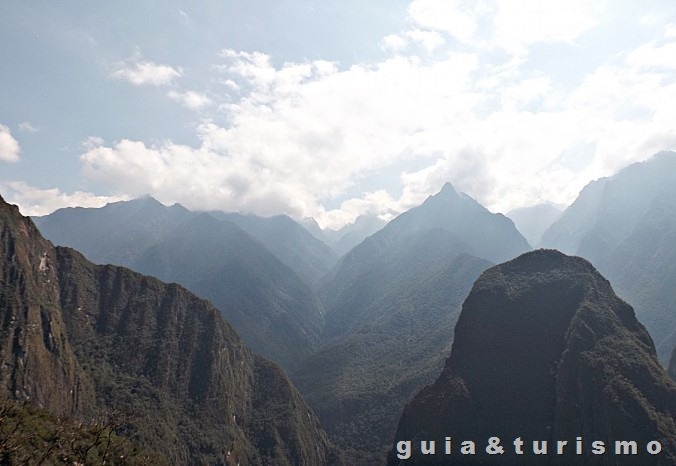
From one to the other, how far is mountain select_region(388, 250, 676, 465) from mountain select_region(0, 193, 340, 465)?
6952 cm

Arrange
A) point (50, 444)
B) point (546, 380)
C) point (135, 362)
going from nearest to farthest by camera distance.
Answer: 1. point (50, 444)
2. point (546, 380)
3. point (135, 362)

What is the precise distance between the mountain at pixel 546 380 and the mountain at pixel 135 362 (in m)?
69.5

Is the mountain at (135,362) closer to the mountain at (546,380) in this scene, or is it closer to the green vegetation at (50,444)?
the green vegetation at (50,444)

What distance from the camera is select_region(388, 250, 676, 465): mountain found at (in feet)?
322

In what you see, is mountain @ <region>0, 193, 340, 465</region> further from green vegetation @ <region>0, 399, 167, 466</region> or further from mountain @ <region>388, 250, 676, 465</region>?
mountain @ <region>388, 250, 676, 465</region>

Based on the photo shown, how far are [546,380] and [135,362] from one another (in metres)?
129

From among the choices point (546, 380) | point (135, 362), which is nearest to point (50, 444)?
point (546, 380)

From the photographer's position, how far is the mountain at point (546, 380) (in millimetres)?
→ 98000

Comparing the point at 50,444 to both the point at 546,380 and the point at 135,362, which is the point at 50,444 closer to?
the point at 546,380

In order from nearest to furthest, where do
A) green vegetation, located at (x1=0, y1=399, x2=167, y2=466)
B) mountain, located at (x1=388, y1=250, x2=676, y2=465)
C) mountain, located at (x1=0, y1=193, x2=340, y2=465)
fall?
green vegetation, located at (x1=0, y1=399, x2=167, y2=466), mountain, located at (x1=388, y1=250, x2=676, y2=465), mountain, located at (x1=0, y1=193, x2=340, y2=465)

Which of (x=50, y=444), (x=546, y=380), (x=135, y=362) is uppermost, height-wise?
(x=135, y=362)

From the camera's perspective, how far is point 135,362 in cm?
15825

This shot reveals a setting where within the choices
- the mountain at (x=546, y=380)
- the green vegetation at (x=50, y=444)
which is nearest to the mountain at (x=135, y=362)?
the green vegetation at (x=50, y=444)

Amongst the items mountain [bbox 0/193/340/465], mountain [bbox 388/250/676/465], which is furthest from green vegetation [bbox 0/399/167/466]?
mountain [bbox 388/250/676/465]
